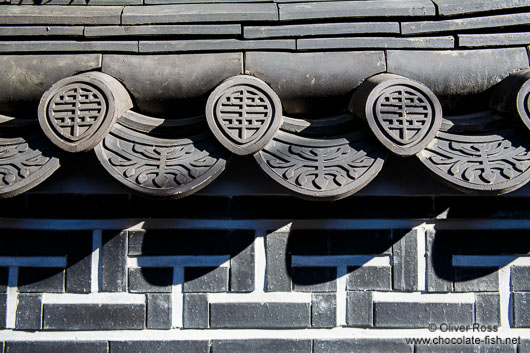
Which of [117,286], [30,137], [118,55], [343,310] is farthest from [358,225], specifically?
[30,137]

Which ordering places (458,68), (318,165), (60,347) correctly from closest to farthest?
(318,165) → (458,68) → (60,347)

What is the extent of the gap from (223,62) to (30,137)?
0.59 m

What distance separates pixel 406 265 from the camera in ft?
5.19

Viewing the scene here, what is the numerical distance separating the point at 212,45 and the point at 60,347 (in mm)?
1167

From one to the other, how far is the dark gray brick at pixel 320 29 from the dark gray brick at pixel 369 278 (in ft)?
2.68

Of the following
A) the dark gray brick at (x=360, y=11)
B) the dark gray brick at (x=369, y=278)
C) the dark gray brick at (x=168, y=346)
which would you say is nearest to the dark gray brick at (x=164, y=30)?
the dark gray brick at (x=360, y=11)

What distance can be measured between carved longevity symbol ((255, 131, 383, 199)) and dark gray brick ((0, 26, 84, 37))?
708 mm

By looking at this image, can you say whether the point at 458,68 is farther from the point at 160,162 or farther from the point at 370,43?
the point at 160,162

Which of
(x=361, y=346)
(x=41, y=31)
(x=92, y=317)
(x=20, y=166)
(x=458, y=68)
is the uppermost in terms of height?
(x=41, y=31)

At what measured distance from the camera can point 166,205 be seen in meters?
1.55

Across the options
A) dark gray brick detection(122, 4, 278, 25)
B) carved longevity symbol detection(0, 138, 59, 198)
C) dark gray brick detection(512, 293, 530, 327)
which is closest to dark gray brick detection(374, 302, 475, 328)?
dark gray brick detection(512, 293, 530, 327)

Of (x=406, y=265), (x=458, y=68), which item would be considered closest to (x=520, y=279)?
(x=406, y=265)

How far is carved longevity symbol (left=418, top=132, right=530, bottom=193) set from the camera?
1182 millimetres

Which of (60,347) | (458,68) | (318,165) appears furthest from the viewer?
(60,347)
